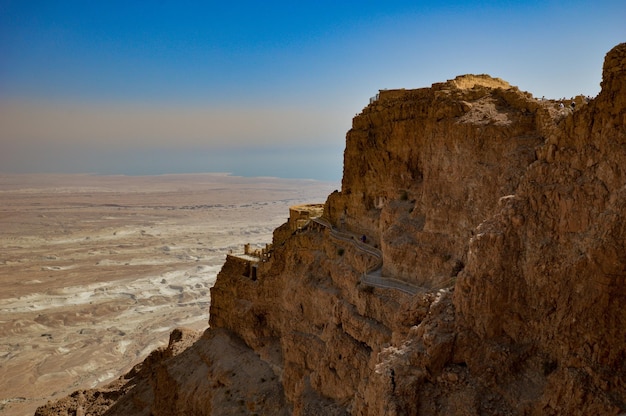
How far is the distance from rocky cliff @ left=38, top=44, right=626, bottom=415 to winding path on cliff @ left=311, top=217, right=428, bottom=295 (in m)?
0.11

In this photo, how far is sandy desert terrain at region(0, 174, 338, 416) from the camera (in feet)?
142

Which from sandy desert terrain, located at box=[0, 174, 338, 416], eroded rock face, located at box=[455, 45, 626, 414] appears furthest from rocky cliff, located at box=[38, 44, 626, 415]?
sandy desert terrain, located at box=[0, 174, 338, 416]

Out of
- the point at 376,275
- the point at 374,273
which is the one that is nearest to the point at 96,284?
the point at 374,273

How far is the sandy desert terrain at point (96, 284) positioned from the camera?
43.2 metres

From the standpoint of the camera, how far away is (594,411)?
812cm

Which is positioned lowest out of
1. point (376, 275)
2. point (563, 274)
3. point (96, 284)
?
point (96, 284)

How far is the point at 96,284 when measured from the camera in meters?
67.7

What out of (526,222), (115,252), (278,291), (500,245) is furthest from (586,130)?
(115,252)

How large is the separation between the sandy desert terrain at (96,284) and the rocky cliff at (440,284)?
1345 centimetres

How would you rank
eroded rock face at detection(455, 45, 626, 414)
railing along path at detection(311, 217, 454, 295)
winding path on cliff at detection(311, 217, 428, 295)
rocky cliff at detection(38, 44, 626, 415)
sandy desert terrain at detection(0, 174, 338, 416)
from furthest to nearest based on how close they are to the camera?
sandy desert terrain at detection(0, 174, 338, 416)
winding path on cliff at detection(311, 217, 428, 295)
railing along path at detection(311, 217, 454, 295)
rocky cliff at detection(38, 44, 626, 415)
eroded rock face at detection(455, 45, 626, 414)

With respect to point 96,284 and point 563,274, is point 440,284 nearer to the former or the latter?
point 563,274

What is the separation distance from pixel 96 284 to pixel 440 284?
6464cm

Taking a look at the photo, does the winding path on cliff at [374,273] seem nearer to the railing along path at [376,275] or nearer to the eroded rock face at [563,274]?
the railing along path at [376,275]

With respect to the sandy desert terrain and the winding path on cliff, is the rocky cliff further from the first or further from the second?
the sandy desert terrain
